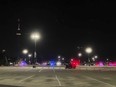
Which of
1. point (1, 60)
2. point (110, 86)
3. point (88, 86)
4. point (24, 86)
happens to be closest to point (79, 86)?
point (88, 86)

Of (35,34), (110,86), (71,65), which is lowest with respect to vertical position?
(110,86)

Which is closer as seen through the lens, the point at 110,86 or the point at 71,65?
the point at 110,86

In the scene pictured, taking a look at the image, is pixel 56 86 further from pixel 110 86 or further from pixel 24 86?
pixel 110 86

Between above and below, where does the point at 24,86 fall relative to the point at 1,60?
below

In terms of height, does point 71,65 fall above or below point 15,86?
above

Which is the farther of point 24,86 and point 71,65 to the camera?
point 71,65

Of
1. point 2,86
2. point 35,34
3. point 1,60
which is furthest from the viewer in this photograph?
point 1,60

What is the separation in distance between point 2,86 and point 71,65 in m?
64.8

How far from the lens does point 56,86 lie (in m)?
25.6

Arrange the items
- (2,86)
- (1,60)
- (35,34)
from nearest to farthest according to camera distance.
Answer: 1. (2,86)
2. (35,34)
3. (1,60)

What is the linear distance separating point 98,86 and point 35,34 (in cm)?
6282

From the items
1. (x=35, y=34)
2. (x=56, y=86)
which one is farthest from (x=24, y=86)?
(x=35, y=34)

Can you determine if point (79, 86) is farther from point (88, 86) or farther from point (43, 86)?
point (43, 86)

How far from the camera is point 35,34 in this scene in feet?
287
